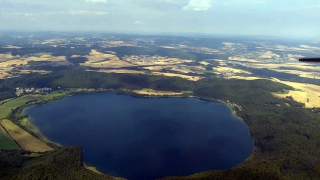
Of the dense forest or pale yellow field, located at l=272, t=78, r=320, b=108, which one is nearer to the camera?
the dense forest

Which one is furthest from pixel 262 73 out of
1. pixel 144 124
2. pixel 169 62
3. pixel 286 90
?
pixel 144 124

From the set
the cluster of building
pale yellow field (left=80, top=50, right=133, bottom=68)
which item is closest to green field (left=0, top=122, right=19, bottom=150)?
the cluster of building

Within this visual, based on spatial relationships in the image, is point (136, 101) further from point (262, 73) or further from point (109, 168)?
point (262, 73)

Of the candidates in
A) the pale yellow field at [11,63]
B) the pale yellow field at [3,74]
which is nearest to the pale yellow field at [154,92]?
the pale yellow field at [3,74]

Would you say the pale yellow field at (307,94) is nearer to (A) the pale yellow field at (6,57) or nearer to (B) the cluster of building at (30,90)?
(B) the cluster of building at (30,90)

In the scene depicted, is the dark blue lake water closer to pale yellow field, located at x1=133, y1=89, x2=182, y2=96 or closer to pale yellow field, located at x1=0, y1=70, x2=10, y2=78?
pale yellow field, located at x1=133, y1=89, x2=182, y2=96
